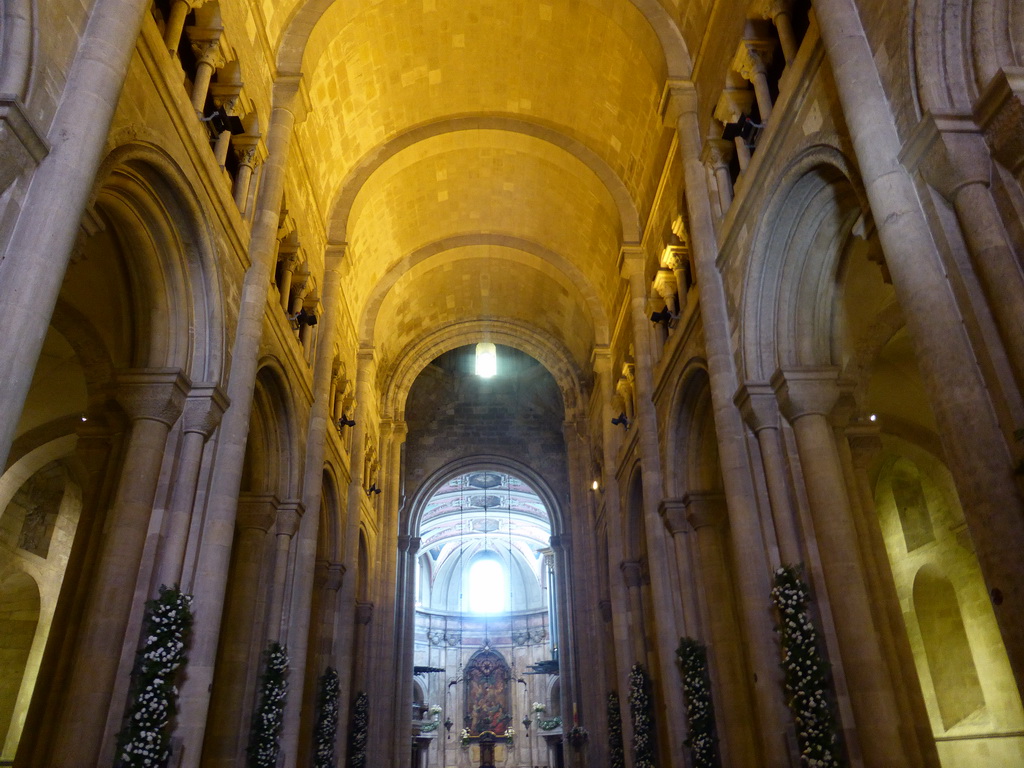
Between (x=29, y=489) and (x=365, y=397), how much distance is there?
27.2 ft

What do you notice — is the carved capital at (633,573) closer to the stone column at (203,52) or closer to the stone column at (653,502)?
the stone column at (653,502)

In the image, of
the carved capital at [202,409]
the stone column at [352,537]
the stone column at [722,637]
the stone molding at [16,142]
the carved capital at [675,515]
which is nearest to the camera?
the stone molding at [16,142]

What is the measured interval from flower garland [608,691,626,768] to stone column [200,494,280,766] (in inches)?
359

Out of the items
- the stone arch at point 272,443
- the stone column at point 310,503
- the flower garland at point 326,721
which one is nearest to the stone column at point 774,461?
the stone arch at point 272,443

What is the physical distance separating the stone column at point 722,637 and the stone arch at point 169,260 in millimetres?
8717

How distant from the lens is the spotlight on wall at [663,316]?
15.5 metres

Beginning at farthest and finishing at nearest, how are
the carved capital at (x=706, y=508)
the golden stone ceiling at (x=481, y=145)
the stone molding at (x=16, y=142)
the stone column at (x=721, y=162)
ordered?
the golden stone ceiling at (x=481, y=145), the carved capital at (x=706, y=508), the stone column at (x=721, y=162), the stone molding at (x=16, y=142)

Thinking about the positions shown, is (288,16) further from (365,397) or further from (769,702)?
(769,702)

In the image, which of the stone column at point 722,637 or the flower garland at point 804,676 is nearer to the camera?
the flower garland at point 804,676

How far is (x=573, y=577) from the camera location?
90.9 ft

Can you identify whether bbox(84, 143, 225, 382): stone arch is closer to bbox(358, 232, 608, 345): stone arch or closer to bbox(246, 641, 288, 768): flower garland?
bbox(246, 641, 288, 768): flower garland

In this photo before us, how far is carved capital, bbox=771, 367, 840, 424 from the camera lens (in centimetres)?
983

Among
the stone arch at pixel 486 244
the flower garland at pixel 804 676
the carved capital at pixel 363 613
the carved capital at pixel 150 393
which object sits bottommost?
the flower garland at pixel 804 676

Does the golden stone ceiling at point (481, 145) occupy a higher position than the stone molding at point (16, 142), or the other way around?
the golden stone ceiling at point (481, 145)
